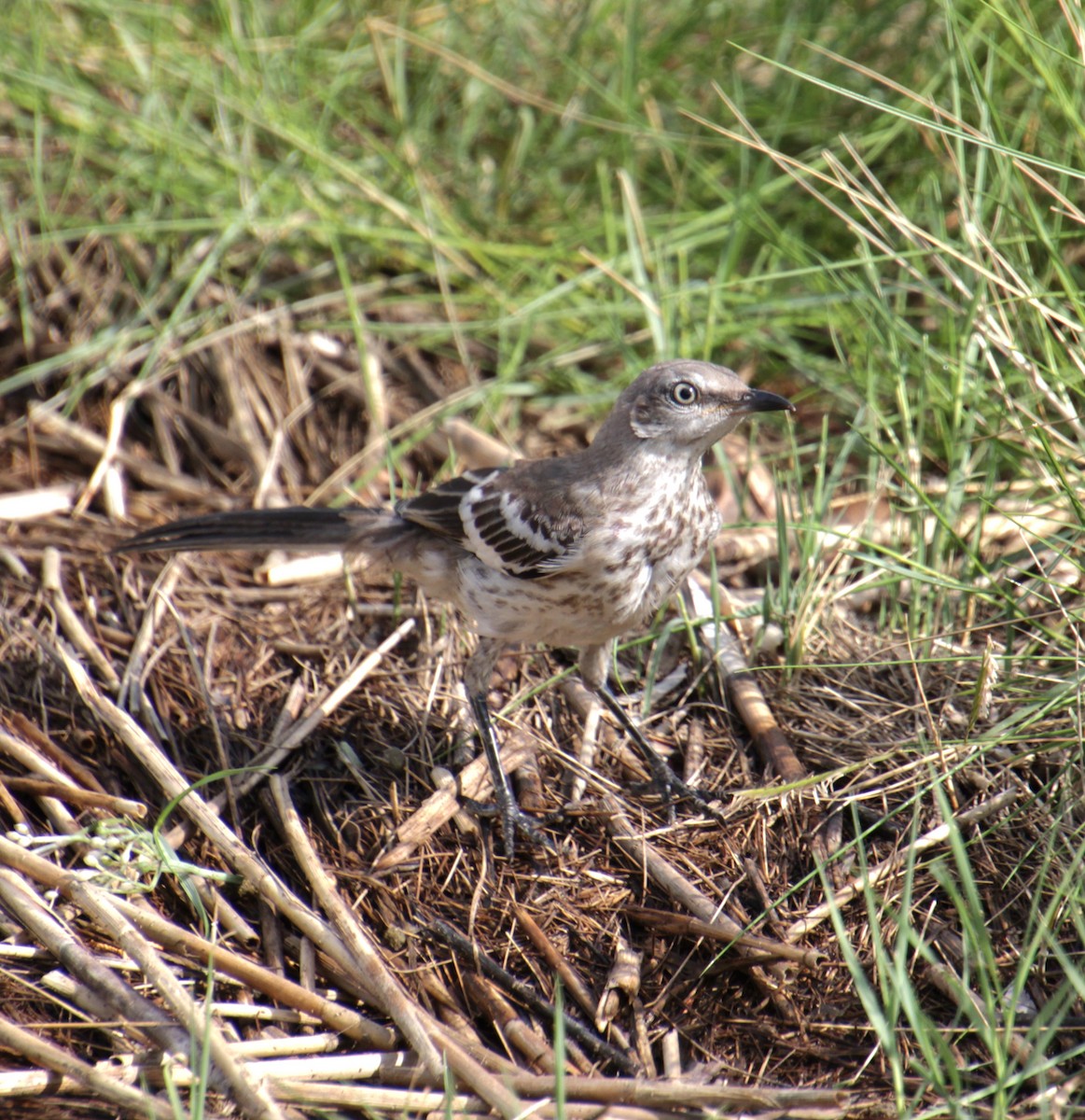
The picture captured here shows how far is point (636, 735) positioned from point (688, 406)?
112 cm

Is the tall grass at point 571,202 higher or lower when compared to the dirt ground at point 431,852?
higher

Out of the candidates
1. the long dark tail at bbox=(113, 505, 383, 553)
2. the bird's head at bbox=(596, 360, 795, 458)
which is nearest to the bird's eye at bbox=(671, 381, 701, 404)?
the bird's head at bbox=(596, 360, 795, 458)

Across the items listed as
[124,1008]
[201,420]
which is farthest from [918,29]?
[124,1008]

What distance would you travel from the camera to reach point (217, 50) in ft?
18.8

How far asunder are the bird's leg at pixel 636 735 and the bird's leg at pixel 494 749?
1.07 feet

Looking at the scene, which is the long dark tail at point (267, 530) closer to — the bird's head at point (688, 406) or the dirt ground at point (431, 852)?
the dirt ground at point (431, 852)

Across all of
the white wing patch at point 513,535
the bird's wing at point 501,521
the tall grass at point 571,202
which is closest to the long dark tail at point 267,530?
the bird's wing at point 501,521

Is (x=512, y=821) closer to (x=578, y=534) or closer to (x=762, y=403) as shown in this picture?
(x=578, y=534)

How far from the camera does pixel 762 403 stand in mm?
3666

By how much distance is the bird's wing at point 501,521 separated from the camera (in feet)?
12.2

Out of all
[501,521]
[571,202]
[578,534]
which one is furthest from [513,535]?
[571,202]

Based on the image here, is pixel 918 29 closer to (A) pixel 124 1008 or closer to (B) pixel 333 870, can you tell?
(B) pixel 333 870

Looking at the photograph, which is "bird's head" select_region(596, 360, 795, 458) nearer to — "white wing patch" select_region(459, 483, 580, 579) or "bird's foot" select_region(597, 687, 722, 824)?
"white wing patch" select_region(459, 483, 580, 579)

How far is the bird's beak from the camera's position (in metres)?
3.62
